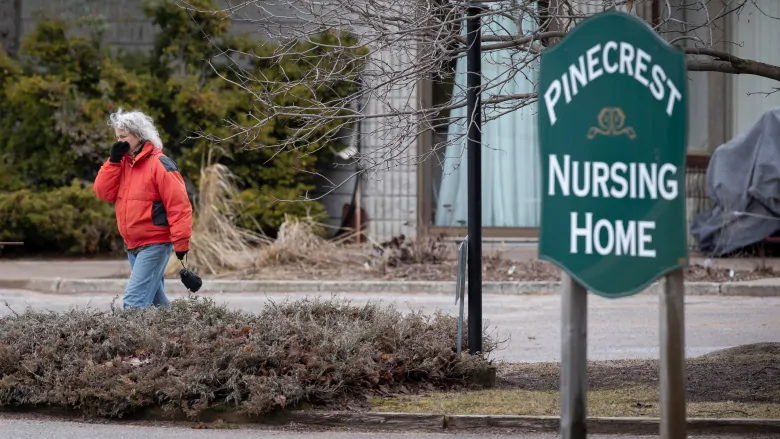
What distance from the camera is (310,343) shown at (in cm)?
640

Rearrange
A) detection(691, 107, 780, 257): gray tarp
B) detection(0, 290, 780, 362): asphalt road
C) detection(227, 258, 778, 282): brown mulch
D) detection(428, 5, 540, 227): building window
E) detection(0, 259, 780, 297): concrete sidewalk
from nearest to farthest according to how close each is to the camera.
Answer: detection(0, 290, 780, 362): asphalt road → detection(0, 259, 780, 297): concrete sidewalk → detection(227, 258, 778, 282): brown mulch → detection(691, 107, 780, 257): gray tarp → detection(428, 5, 540, 227): building window

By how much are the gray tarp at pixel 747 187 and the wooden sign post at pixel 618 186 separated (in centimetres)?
1119

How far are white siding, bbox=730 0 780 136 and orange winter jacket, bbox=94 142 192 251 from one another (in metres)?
12.3

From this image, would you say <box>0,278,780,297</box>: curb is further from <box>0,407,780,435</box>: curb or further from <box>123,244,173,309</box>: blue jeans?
→ <box>0,407,780,435</box>: curb

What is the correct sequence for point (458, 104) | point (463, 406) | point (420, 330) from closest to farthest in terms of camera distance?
point (463, 406), point (420, 330), point (458, 104)

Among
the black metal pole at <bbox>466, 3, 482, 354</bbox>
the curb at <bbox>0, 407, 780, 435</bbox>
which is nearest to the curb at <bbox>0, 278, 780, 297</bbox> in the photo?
the black metal pole at <bbox>466, 3, 482, 354</bbox>

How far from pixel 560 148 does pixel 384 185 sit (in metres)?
13.4

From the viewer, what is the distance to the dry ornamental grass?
5941 mm

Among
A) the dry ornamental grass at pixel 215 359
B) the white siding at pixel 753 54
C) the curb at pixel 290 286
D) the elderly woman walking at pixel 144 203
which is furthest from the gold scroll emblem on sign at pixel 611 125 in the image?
the white siding at pixel 753 54

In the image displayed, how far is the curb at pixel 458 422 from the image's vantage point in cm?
577

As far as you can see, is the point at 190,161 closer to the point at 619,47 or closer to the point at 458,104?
the point at 458,104

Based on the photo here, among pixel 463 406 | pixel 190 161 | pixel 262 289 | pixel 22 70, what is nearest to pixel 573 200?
pixel 463 406

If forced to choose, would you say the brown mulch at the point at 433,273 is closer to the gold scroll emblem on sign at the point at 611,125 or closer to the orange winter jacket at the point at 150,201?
the orange winter jacket at the point at 150,201

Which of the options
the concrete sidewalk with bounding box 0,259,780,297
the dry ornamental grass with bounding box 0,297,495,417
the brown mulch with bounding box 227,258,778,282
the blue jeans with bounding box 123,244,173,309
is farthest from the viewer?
the brown mulch with bounding box 227,258,778,282
